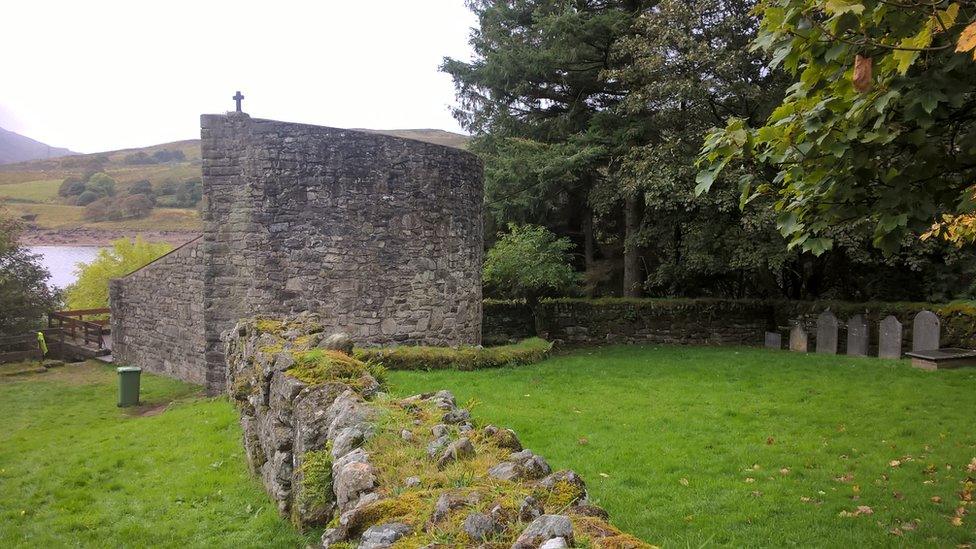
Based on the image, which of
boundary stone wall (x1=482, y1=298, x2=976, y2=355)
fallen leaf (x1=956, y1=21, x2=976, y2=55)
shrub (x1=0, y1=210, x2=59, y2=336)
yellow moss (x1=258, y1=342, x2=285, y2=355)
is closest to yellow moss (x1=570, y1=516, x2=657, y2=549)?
fallen leaf (x1=956, y1=21, x2=976, y2=55)

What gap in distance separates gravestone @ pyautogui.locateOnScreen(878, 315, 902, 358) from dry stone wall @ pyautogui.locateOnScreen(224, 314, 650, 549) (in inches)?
533

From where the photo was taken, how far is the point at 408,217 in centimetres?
1258

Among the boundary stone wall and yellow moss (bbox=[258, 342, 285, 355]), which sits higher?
yellow moss (bbox=[258, 342, 285, 355])

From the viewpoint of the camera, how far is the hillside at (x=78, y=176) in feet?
149

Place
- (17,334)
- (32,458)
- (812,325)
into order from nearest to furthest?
1. (32,458)
2. (812,325)
3. (17,334)

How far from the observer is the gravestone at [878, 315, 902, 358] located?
14.5 metres

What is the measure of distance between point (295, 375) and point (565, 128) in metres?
16.6

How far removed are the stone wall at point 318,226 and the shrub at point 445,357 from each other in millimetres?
616

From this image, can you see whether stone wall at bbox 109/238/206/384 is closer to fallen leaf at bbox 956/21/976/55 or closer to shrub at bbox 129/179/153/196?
fallen leaf at bbox 956/21/976/55

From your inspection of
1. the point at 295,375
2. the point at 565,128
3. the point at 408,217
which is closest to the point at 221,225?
the point at 408,217

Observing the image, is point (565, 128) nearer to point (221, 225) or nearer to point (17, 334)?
point (221, 225)

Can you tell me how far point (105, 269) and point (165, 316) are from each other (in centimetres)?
1800

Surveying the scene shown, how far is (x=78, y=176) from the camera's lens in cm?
6700

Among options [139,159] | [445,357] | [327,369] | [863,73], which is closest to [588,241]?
[445,357]
